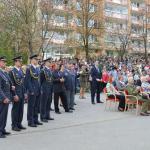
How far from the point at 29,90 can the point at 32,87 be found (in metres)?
0.12

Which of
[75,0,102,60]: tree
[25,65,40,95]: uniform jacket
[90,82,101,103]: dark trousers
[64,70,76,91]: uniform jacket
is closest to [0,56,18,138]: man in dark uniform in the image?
[25,65,40,95]: uniform jacket

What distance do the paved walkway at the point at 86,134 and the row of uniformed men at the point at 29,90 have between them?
0.37m

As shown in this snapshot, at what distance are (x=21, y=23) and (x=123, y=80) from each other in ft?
43.6

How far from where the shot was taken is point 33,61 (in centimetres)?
1233

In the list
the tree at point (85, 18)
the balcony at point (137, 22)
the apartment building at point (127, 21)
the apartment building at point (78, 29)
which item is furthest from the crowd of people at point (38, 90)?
the balcony at point (137, 22)

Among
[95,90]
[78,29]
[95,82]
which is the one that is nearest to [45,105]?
[95,90]

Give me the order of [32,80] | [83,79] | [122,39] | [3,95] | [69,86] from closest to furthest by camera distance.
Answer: [3,95]
[32,80]
[69,86]
[83,79]
[122,39]

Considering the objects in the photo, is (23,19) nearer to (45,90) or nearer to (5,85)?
(45,90)

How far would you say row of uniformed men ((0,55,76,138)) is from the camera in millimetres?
10914

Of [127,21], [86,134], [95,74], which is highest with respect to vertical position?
[127,21]

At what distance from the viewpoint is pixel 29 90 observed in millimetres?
12023

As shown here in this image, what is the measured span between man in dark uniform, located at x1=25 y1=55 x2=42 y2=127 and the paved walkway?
0.41 metres

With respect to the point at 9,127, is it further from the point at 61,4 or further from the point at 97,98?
the point at 61,4

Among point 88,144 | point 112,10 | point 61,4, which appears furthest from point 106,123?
point 112,10
